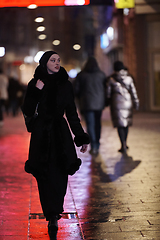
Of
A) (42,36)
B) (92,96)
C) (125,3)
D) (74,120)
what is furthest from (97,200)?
(42,36)

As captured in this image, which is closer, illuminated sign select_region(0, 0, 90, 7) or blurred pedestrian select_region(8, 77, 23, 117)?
A: illuminated sign select_region(0, 0, 90, 7)

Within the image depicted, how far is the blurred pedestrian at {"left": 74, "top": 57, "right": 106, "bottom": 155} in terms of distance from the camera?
9.55 m

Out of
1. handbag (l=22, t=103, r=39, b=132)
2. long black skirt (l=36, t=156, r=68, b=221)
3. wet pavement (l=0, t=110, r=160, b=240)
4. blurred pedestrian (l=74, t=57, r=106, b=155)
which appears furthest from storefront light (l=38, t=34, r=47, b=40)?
long black skirt (l=36, t=156, r=68, b=221)

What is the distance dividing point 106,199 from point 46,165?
4.81ft

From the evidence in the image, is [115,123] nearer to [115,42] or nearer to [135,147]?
[135,147]

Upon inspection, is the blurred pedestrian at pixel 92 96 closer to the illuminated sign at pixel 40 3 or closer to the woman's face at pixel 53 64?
the illuminated sign at pixel 40 3

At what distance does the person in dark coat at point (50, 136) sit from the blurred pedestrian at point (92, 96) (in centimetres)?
504

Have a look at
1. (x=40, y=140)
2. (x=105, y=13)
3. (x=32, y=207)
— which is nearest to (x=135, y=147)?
Answer: (x=32, y=207)

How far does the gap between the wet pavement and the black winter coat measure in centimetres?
58

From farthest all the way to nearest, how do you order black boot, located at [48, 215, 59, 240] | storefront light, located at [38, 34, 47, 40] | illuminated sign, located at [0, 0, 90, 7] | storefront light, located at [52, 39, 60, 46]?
storefront light, located at [52, 39, 60, 46]
storefront light, located at [38, 34, 47, 40]
illuminated sign, located at [0, 0, 90, 7]
black boot, located at [48, 215, 59, 240]

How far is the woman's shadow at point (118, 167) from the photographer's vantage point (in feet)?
22.9

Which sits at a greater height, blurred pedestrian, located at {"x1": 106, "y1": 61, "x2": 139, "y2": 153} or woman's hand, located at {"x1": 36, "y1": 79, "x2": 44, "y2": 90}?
woman's hand, located at {"x1": 36, "y1": 79, "x2": 44, "y2": 90}

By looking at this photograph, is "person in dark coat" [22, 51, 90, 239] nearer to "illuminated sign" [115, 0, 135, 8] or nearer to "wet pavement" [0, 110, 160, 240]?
"wet pavement" [0, 110, 160, 240]

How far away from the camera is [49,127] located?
4398mm
